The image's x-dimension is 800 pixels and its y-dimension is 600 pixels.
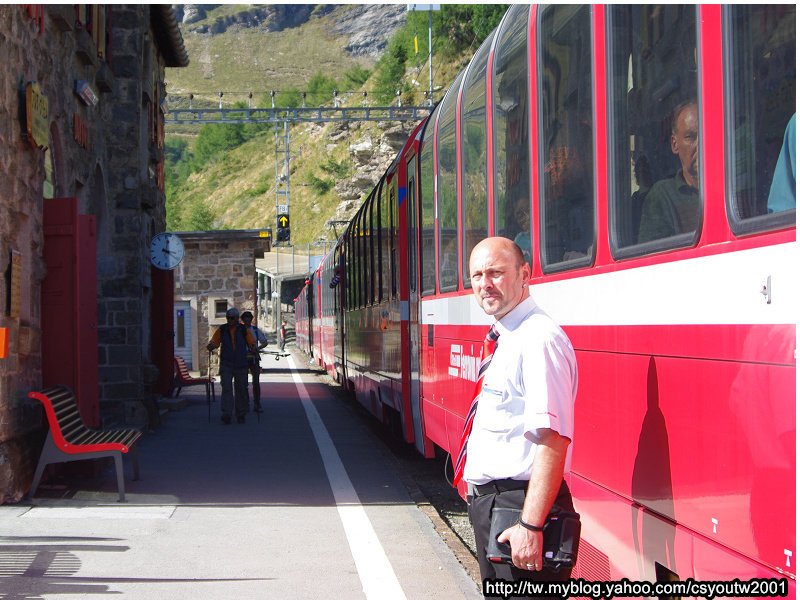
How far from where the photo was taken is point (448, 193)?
781 cm

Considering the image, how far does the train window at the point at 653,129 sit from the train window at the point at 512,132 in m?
1.28

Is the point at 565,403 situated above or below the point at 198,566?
above

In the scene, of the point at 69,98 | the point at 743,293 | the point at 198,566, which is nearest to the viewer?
the point at 743,293

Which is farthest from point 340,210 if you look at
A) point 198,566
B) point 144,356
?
point 198,566

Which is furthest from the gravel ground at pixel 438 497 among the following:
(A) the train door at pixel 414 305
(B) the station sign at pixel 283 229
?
(B) the station sign at pixel 283 229

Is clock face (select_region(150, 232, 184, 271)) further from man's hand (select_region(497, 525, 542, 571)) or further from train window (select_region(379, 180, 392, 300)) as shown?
man's hand (select_region(497, 525, 542, 571))

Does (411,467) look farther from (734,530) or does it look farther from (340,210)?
(340,210)

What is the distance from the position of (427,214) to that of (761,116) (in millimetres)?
5998

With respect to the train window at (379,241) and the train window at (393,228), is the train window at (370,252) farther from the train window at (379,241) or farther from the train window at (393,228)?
the train window at (393,228)

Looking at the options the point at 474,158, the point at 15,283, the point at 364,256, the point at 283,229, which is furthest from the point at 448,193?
the point at 283,229

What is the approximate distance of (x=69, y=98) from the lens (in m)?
11.2

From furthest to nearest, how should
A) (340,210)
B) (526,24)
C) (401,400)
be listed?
(340,210) < (401,400) < (526,24)

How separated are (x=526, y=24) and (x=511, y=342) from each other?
2.48 m

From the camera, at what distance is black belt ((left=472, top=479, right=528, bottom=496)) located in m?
3.35
